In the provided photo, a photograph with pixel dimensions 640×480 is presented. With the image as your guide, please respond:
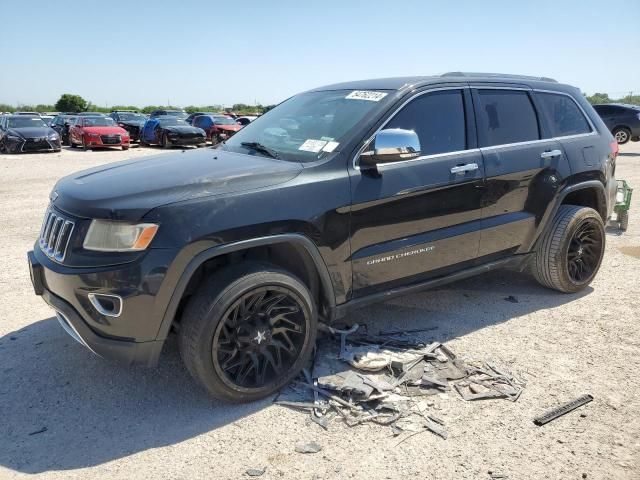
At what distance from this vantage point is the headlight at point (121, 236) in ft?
8.79

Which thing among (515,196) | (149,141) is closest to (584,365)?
(515,196)

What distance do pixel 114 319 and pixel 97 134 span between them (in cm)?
1935

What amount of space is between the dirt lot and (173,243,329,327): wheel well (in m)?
0.63

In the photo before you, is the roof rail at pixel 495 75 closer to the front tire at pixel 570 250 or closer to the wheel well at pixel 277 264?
the front tire at pixel 570 250

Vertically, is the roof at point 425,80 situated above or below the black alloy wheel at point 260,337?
above

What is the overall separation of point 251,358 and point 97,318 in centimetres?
88

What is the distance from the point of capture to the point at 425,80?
380cm

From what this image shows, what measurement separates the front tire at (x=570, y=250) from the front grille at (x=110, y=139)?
18.9 m

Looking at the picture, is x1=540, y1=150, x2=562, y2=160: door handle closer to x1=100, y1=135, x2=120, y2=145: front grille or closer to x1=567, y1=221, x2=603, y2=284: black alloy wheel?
x1=567, y1=221, x2=603, y2=284: black alloy wheel

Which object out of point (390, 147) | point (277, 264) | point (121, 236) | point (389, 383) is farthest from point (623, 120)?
point (121, 236)

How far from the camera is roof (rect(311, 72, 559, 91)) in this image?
12.3 feet

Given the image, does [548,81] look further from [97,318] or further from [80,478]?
[80,478]

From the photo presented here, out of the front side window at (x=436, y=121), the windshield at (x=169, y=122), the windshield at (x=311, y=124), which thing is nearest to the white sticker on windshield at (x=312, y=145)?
the windshield at (x=311, y=124)

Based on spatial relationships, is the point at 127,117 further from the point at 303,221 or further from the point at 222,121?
the point at 303,221
